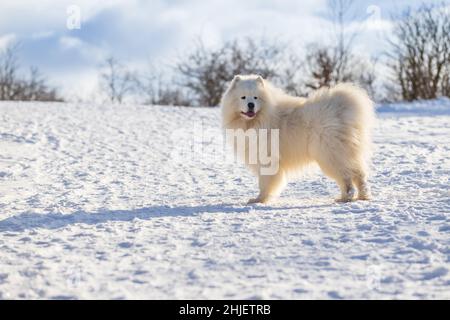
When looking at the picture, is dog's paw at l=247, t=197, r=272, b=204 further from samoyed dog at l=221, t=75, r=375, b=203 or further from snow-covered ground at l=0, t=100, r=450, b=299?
snow-covered ground at l=0, t=100, r=450, b=299

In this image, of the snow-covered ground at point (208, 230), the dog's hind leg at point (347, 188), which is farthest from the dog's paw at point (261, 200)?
the dog's hind leg at point (347, 188)

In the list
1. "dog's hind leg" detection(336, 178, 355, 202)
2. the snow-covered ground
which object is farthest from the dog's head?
"dog's hind leg" detection(336, 178, 355, 202)

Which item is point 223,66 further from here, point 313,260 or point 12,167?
point 313,260

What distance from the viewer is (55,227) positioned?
6.02 meters

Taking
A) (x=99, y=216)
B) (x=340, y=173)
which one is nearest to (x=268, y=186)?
(x=340, y=173)

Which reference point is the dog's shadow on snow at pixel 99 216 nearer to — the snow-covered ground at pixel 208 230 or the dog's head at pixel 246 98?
the snow-covered ground at pixel 208 230

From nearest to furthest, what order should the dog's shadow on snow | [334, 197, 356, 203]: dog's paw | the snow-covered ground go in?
the snow-covered ground
the dog's shadow on snow
[334, 197, 356, 203]: dog's paw

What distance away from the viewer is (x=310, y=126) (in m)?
6.91

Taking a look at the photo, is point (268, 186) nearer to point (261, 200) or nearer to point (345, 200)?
point (261, 200)

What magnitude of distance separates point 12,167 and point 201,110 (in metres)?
8.89

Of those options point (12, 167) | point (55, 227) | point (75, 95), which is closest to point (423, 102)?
point (12, 167)

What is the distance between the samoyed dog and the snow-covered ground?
0.41 m

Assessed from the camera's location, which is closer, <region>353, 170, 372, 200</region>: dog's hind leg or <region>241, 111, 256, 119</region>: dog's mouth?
<region>353, 170, 372, 200</region>: dog's hind leg

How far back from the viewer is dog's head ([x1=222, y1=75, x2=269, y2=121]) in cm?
710
